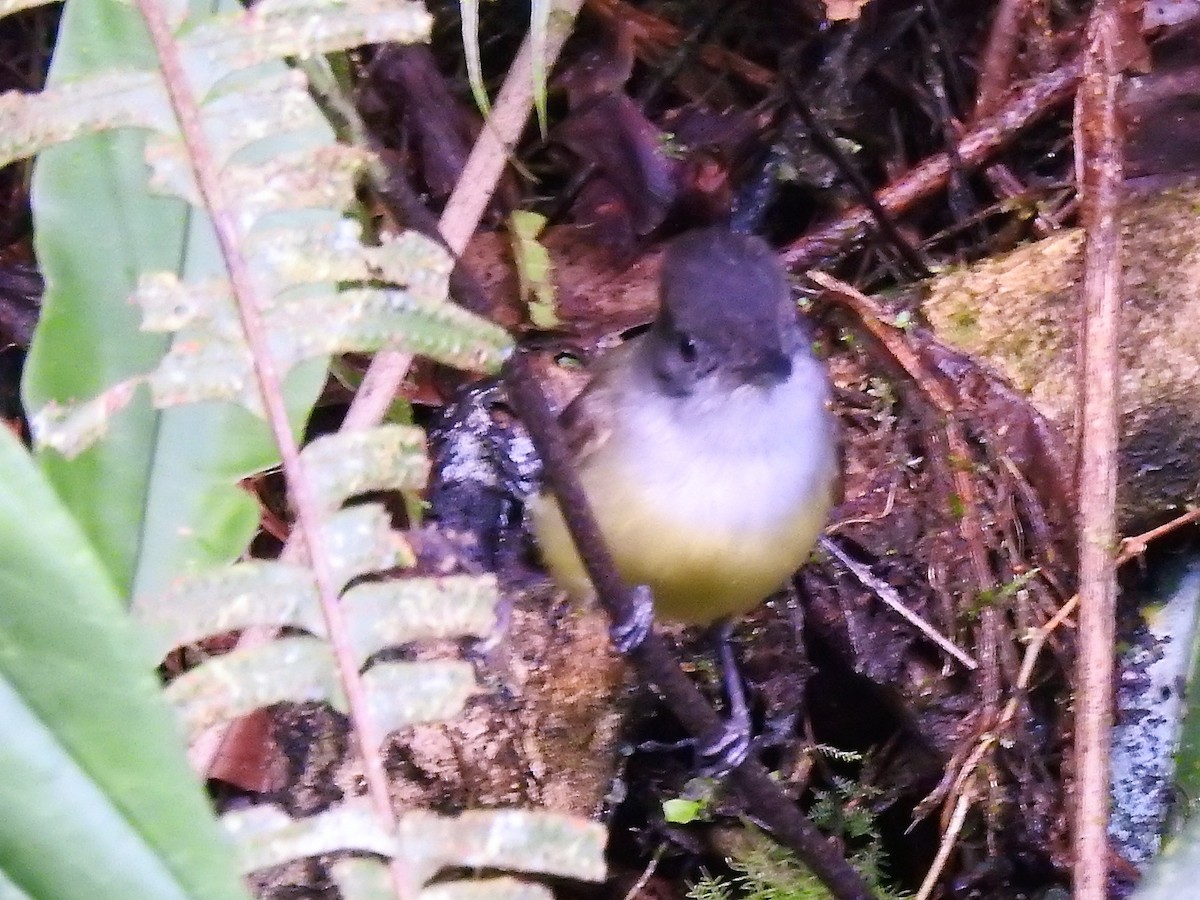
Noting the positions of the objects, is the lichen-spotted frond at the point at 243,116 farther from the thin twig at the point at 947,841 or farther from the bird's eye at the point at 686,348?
the thin twig at the point at 947,841

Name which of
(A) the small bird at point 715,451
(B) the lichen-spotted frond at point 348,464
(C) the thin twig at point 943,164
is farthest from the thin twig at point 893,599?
(B) the lichen-spotted frond at point 348,464

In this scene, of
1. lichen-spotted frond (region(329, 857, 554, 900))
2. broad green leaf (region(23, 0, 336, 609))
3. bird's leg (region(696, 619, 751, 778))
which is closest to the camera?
lichen-spotted frond (region(329, 857, 554, 900))

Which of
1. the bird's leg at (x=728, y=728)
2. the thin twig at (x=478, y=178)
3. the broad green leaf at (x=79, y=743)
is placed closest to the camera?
the broad green leaf at (x=79, y=743)

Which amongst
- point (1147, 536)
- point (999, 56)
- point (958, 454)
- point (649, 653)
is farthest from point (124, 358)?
point (999, 56)

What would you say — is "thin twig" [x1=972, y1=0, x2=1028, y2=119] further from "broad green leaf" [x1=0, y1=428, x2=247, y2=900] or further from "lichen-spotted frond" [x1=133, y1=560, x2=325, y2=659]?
"broad green leaf" [x1=0, y1=428, x2=247, y2=900]

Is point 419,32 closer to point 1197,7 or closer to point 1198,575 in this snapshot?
point 1198,575

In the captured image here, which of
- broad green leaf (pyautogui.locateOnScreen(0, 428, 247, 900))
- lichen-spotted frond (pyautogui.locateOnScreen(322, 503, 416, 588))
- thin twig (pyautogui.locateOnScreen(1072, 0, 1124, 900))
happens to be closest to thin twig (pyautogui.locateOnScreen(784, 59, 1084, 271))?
thin twig (pyautogui.locateOnScreen(1072, 0, 1124, 900))

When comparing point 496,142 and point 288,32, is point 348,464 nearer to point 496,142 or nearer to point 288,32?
point 288,32
